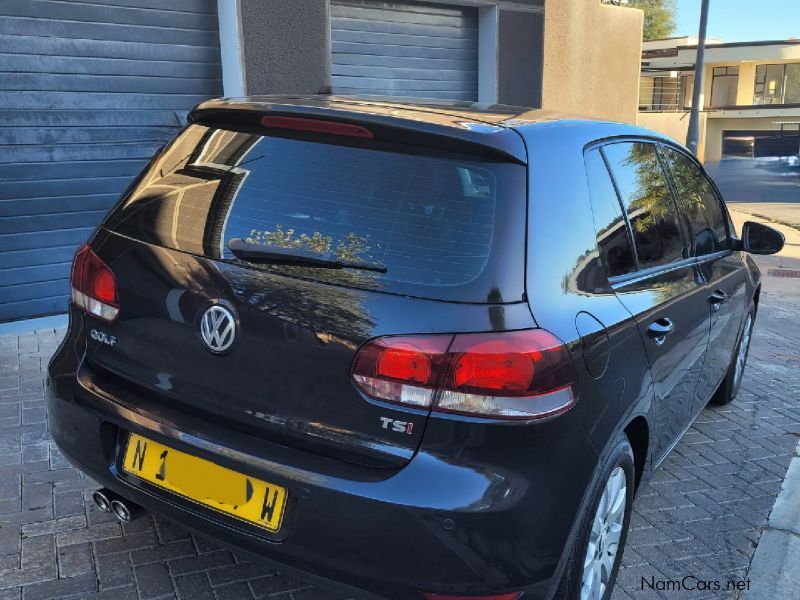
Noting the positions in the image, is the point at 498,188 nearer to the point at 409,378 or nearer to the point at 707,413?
the point at 409,378

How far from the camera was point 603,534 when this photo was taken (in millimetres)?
2479

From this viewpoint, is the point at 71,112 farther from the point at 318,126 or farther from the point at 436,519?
the point at 436,519

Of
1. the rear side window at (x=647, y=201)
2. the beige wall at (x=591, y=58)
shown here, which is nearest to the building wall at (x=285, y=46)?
the beige wall at (x=591, y=58)

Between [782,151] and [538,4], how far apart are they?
127ft

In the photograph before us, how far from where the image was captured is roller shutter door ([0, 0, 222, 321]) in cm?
586

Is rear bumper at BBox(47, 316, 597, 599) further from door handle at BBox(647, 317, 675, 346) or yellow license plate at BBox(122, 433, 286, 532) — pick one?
door handle at BBox(647, 317, 675, 346)

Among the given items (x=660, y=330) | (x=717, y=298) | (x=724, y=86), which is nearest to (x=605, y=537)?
(x=660, y=330)

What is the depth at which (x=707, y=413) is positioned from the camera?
4.76 meters

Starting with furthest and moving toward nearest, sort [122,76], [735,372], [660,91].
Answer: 1. [660,91]
2. [122,76]
3. [735,372]

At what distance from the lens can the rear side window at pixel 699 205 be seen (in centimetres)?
350

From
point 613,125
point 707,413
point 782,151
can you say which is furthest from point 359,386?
point 782,151

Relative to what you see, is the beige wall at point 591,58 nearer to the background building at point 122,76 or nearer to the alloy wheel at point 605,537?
the background building at point 122,76

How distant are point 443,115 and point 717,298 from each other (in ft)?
6.24

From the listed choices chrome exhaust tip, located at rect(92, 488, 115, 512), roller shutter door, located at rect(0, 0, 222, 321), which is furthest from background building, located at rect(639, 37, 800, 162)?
chrome exhaust tip, located at rect(92, 488, 115, 512)
